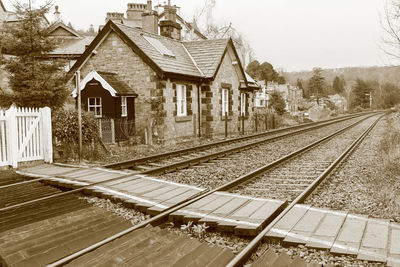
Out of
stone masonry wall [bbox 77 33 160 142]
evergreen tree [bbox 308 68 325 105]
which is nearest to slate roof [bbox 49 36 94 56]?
stone masonry wall [bbox 77 33 160 142]

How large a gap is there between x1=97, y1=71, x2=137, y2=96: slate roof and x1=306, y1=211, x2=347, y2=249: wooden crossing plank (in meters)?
14.0

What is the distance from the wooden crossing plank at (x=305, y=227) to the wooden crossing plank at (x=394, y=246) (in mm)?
951

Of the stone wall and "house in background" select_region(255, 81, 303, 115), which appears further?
"house in background" select_region(255, 81, 303, 115)

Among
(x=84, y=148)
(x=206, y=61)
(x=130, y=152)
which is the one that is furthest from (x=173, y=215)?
(x=206, y=61)

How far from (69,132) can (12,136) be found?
2.62m

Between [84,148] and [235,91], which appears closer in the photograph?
[84,148]

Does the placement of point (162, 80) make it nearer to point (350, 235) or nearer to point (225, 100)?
point (225, 100)

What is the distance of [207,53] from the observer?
24.8 meters

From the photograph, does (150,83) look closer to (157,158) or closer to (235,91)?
(157,158)

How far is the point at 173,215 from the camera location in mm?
5984

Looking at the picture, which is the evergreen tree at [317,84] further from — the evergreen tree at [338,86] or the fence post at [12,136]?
the fence post at [12,136]

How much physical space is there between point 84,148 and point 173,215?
832 centimetres

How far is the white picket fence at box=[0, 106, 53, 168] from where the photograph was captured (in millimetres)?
10562

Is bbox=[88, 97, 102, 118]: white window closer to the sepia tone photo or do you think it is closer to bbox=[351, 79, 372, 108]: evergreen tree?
the sepia tone photo
